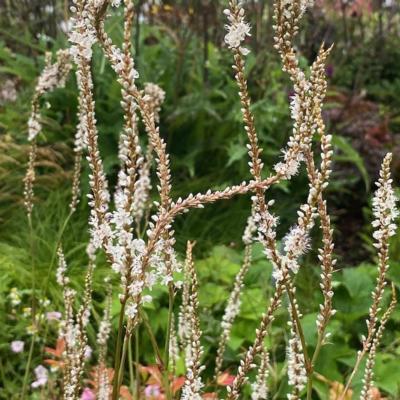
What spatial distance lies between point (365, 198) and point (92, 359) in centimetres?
307

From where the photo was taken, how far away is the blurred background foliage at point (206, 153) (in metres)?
3.22

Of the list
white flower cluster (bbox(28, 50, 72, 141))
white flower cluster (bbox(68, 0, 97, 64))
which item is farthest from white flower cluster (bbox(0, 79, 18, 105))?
white flower cluster (bbox(68, 0, 97, 64))

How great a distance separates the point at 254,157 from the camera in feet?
4.18

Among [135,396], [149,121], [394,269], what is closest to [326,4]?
[394,269]

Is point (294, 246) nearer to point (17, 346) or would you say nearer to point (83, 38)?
point (83, 38)

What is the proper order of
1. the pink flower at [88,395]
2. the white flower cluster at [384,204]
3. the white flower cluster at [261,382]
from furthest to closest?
the pink flower at [88,395]
the white flower cluster at [261,382]
the white flower cluster at [384,204]

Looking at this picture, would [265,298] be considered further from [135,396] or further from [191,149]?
[191,149]

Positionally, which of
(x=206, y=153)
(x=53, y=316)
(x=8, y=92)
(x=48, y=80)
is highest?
(x=8, y=92)

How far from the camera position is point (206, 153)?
509 cm

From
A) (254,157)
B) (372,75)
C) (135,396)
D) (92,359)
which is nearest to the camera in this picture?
(254,157)

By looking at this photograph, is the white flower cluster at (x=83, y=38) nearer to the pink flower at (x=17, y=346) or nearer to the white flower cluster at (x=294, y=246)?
the white flower cluster at (x=294, y=246)

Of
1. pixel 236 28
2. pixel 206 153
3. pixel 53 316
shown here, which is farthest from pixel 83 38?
pixel 206 153

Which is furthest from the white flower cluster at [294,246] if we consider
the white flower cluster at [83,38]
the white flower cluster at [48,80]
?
the white flower cluster at [48,80]

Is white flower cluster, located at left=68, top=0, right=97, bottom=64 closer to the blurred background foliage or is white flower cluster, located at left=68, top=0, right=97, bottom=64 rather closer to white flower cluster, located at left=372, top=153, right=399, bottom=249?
white flower cluster, located at left=372, top=153, right=399, bottom=249
